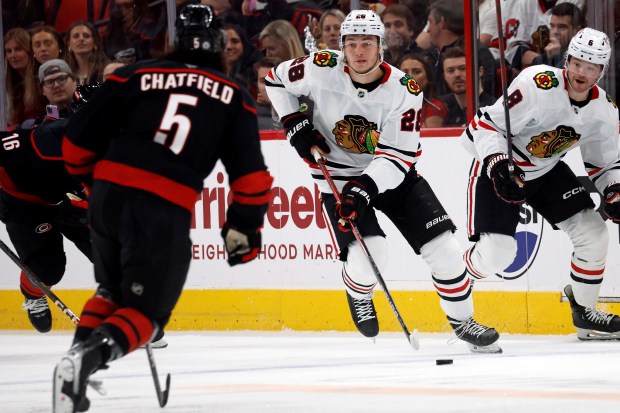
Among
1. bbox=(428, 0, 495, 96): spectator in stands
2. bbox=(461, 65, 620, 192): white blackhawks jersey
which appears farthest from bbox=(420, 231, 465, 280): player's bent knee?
bbox=(428, 0, 495, 96): spectator in stands

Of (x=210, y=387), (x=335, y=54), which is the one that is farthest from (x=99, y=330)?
(x=335, y=54)

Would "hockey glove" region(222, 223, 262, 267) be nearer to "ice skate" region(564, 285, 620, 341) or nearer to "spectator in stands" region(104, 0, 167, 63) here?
"ice skate" region(564, 285, 620, 341)

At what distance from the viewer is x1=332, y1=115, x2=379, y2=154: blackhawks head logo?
20.3 ft

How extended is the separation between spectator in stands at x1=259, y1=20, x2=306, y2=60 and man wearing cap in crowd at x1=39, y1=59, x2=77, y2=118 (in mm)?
1159

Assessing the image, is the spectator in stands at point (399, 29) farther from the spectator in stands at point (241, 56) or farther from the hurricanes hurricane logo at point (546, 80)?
the hurricanes hurricane logo at point (546, 80)

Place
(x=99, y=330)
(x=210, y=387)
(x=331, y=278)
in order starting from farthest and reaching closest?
(x=331, y=278) < (x=210, y=387) < (x=99, y=330)

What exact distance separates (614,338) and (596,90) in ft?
3.85

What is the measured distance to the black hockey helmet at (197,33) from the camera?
13.6ft

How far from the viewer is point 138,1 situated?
26.7 ft

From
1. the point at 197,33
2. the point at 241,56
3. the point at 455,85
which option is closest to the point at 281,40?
the point at 241,56

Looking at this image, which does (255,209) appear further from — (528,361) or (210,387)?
(528,361)

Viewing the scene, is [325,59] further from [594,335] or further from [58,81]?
[58,81]

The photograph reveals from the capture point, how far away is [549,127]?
621 centimetres

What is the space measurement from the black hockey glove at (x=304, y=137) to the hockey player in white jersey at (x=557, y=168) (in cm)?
74
